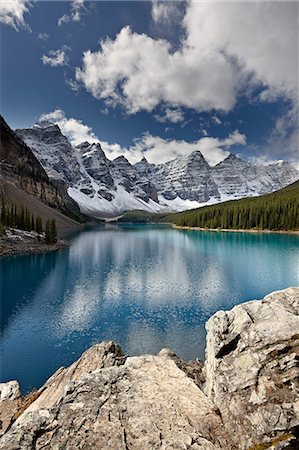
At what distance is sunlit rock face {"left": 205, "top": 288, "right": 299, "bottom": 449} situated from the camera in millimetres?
5785

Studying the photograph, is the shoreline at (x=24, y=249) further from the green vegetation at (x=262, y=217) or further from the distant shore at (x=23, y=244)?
the green vegetation at (x=262, y=217)

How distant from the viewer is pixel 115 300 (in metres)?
33.3

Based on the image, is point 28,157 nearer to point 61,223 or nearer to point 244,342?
point 61,223

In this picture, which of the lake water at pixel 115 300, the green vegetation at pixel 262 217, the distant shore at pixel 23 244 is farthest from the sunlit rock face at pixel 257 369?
the green vegetation at pixel 262 217

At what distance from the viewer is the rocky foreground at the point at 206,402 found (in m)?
5.82

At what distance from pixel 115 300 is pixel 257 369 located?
28003mm

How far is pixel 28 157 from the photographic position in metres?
190

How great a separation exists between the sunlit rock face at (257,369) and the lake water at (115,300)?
12.7 m

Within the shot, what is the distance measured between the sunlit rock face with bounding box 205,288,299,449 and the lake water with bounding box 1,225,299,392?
41.6 feet

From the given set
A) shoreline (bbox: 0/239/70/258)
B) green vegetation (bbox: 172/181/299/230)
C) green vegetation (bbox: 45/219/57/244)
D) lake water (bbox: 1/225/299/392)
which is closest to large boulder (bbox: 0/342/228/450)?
lake water (bbox: 1/225/299/392)

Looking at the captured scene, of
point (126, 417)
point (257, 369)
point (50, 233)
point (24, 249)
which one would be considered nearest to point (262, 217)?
point (50, 233)

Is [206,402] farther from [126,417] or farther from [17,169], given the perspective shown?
[17,169]

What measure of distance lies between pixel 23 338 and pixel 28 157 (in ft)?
626

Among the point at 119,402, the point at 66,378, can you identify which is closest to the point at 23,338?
the point at 66,378
